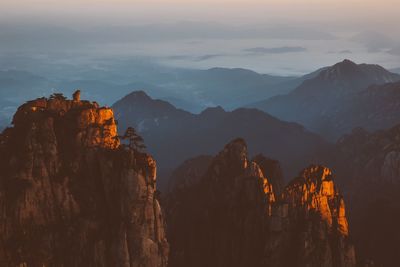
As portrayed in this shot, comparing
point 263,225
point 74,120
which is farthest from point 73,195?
point 263,225

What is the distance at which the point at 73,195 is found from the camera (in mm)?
122938

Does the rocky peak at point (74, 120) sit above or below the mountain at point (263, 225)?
above

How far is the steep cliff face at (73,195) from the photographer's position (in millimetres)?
117000

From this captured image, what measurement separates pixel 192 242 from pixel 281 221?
2599 centimetres

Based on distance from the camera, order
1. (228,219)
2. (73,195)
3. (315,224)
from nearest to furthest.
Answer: (73,195)
(315,224)
(228,219)

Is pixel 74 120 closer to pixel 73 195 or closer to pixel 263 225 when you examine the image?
pixel 73 195

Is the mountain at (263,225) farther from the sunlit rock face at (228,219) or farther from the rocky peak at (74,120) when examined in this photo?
the rocky peak at (74,120)

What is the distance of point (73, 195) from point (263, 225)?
50605mm

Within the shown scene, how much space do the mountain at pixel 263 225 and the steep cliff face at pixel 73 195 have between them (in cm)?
3551

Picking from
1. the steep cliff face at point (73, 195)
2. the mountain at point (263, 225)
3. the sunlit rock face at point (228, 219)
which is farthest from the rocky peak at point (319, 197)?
the steep cliff face at point (73, 195)

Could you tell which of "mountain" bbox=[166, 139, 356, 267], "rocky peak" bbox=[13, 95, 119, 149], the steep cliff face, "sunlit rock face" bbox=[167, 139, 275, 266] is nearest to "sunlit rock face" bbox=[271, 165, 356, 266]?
"mountain" bbox=[166, 139, 356, 267]

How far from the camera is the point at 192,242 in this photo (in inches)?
6609

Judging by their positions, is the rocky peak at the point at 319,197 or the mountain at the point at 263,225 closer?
the mountain at the point at 263,225

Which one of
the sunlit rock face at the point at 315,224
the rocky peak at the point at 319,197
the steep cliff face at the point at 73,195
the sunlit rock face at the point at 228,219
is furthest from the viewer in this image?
the sunlit rock face at the point at 228,219
